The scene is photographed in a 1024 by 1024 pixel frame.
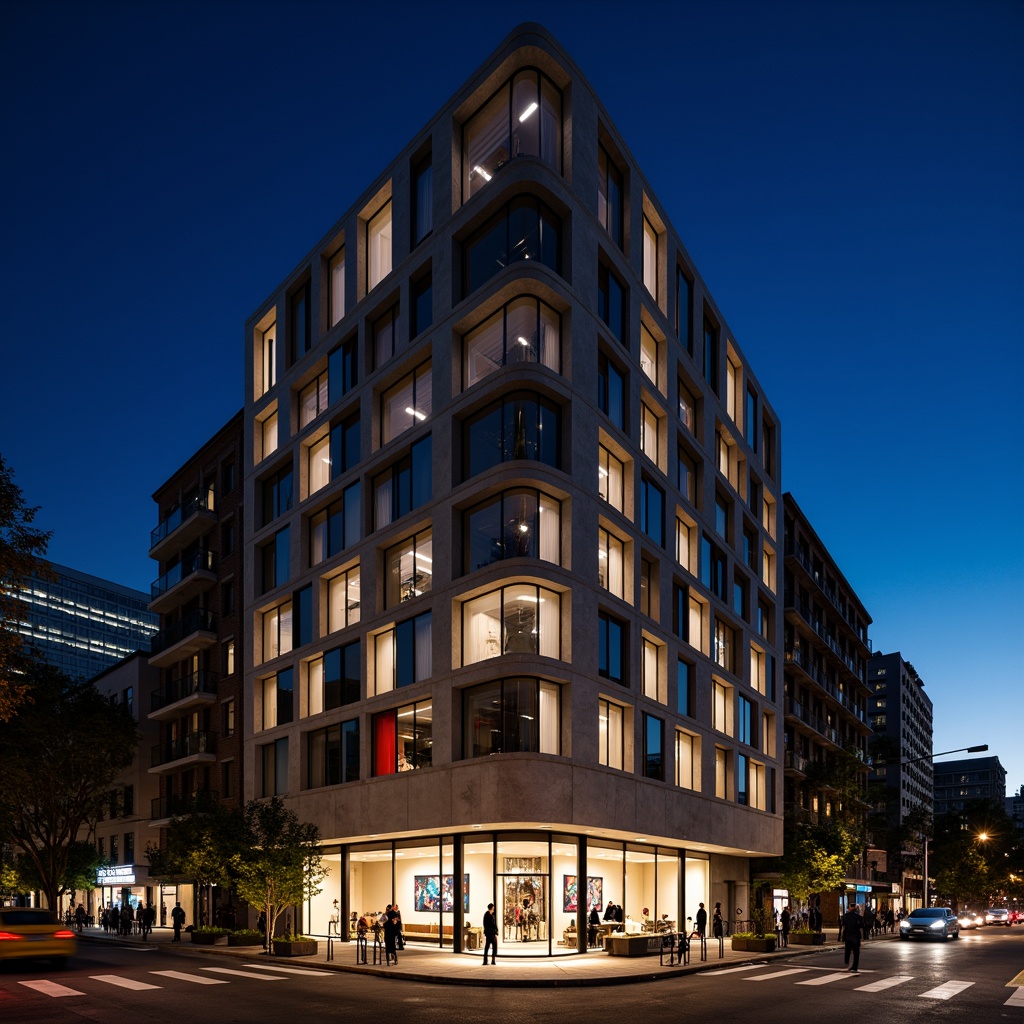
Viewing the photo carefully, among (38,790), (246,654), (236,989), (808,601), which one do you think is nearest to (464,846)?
(236,989)

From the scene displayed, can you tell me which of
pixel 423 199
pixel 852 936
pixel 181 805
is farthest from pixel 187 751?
pixel 852 936

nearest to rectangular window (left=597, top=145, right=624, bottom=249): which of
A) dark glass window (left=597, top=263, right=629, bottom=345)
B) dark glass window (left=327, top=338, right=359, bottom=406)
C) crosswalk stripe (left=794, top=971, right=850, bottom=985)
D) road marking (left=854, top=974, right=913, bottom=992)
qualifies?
dark glass window (left=597, top=263, right=629, bottom=345)

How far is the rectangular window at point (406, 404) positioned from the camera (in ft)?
129

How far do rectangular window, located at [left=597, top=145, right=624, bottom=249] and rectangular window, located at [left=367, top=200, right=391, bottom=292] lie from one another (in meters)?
9.45

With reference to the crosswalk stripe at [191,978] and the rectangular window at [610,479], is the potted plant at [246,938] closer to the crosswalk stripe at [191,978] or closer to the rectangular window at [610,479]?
the crosswalk stripe at [191,978]

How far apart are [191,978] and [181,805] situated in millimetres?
29175

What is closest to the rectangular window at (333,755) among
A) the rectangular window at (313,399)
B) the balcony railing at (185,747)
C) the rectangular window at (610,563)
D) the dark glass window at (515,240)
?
the rectangular window at (610,563)

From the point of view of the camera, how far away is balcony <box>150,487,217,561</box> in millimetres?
57688

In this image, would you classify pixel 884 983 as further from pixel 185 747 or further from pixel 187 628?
pixel 187 628

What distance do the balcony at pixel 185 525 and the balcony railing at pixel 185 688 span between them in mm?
8346

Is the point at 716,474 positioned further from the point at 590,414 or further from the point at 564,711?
the point at 564,711

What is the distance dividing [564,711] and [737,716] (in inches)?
779

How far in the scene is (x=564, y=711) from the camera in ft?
111

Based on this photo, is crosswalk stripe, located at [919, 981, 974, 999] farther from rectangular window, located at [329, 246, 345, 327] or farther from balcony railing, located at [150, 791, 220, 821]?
rectangular window, located at [329, 246, 345, 327]
